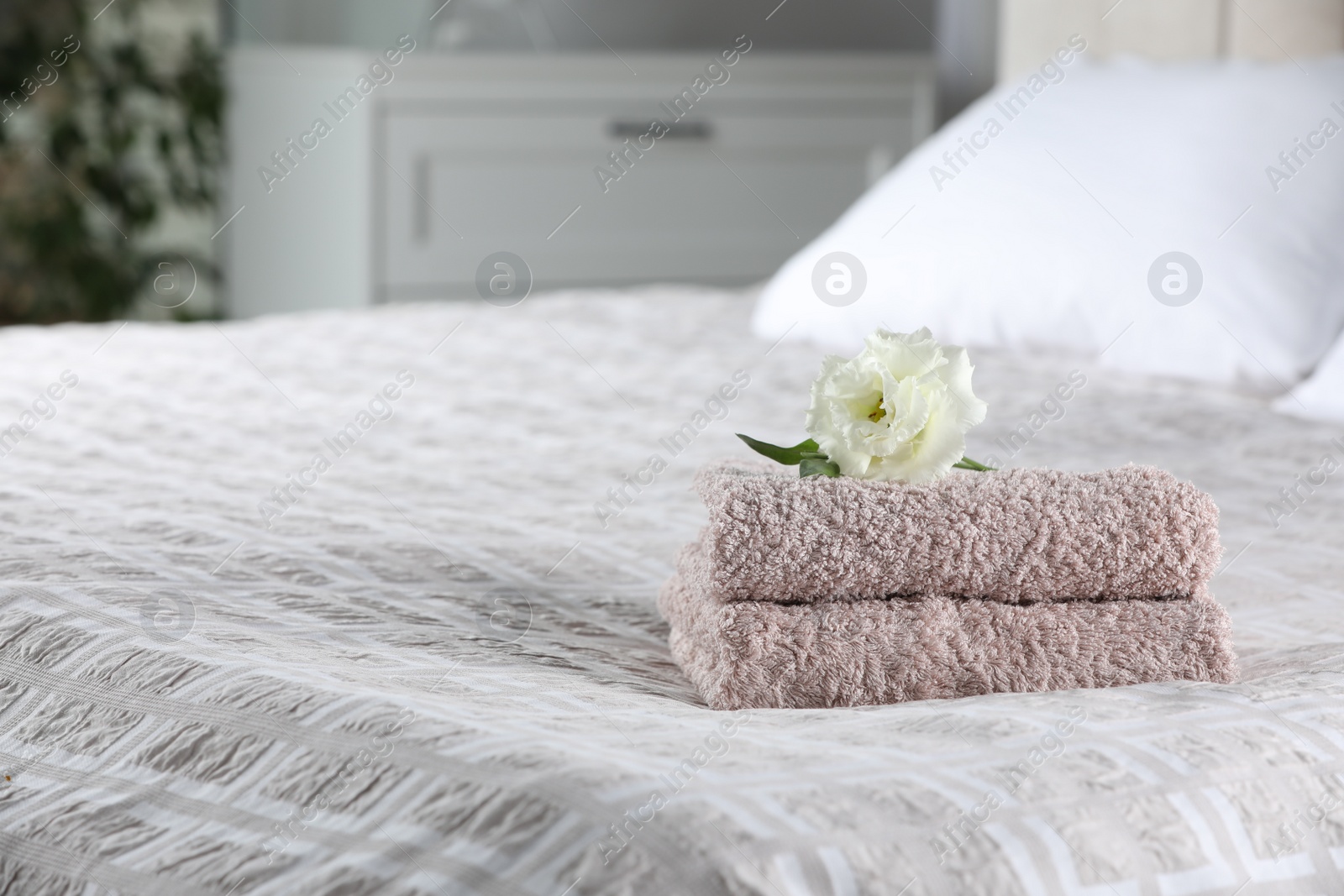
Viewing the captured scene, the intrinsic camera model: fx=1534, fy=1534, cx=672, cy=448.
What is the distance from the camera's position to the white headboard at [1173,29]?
6.74 feet

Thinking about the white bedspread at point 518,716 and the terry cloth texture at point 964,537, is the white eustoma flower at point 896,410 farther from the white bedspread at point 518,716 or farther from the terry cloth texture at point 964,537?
the white bedspread at point 518,716

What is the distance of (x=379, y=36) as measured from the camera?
9.82 ft

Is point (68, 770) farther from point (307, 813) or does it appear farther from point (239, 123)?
point (239, 123)

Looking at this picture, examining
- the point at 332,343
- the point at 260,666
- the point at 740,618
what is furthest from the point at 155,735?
the point at 332,343

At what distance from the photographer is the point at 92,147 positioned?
3113 mm

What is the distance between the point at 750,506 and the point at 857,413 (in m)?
0.08

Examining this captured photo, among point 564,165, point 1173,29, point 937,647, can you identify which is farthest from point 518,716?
point 564,165

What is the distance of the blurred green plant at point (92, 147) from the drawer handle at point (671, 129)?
3.04ft

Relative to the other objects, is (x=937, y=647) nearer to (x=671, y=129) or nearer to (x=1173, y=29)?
(x=1173, y=29)

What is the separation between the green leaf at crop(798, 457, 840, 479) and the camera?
2.34 ft

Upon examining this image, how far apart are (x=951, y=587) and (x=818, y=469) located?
83mm

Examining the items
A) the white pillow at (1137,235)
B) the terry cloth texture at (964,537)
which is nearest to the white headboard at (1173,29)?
the white pillow at (1137,235)

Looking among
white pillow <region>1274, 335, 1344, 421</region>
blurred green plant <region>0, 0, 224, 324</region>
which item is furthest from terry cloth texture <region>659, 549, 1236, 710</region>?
blurred green plant <region>0, 0, 224, 324</region>

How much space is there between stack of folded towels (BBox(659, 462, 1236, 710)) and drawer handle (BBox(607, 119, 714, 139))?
213 cm
